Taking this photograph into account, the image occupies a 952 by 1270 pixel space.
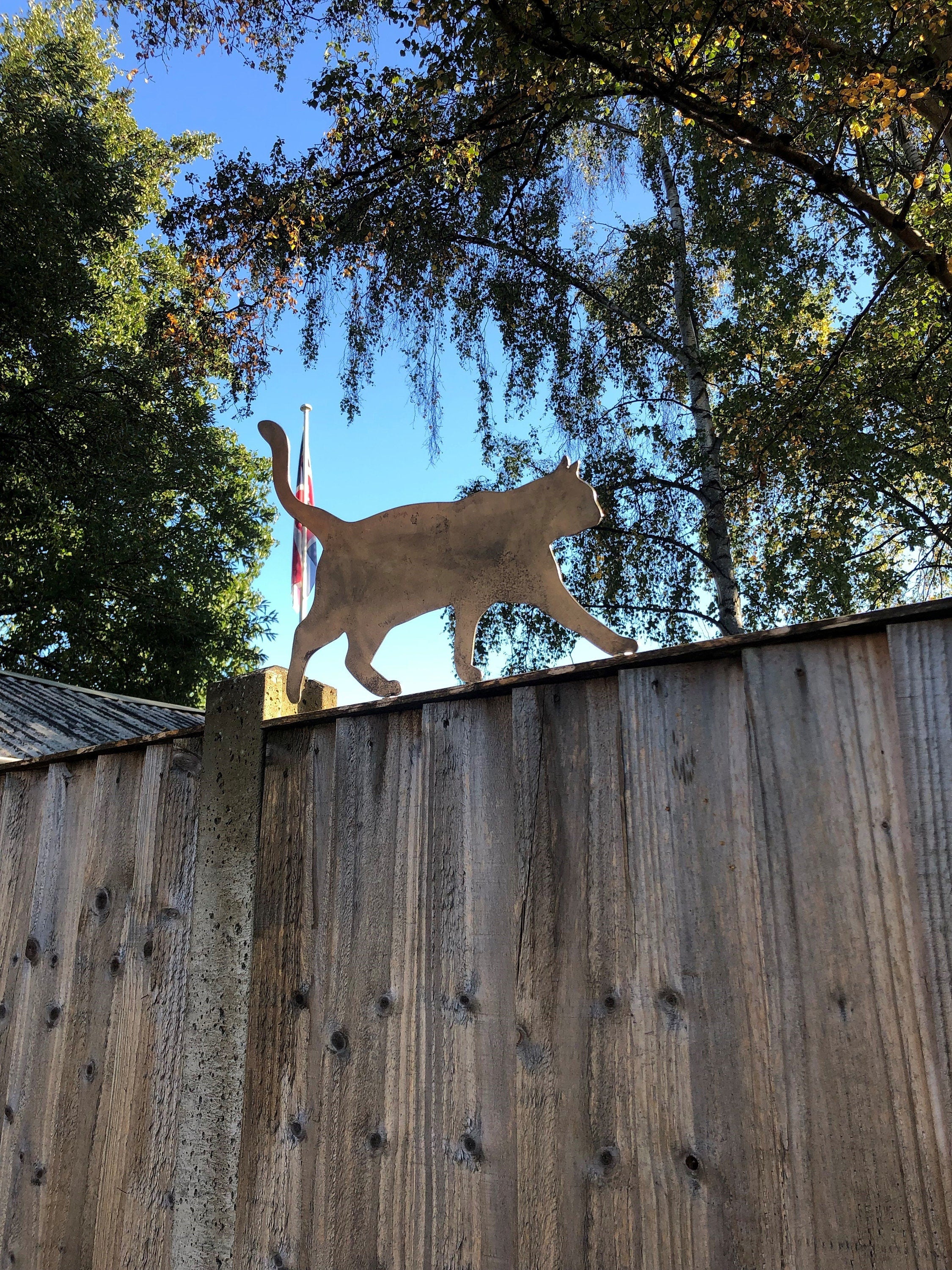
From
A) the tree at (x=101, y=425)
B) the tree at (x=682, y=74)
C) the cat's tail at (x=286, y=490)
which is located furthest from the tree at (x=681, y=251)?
the cat's tail at (x=286, y=490)

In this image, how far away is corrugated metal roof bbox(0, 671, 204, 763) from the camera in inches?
185

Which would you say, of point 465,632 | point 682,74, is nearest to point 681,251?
point 682,74

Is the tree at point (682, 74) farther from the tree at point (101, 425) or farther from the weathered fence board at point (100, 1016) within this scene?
the weathered fence board at point (100, 1016)

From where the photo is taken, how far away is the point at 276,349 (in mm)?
7395

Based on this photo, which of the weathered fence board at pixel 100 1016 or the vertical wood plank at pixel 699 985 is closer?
the vertical wood plank at pixel 699 985

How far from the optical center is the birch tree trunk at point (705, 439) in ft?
28.3

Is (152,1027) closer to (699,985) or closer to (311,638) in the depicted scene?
(311,638)

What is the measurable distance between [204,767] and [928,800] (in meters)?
1.50

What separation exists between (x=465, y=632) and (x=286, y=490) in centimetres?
67

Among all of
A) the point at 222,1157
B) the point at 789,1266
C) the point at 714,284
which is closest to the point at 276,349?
the point at 714,284

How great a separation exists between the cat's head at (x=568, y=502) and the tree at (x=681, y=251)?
4463mm

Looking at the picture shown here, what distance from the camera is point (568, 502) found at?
184cm

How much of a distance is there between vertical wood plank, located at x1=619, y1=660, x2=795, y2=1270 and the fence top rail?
3 cm

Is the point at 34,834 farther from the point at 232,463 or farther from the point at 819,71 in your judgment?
the point at 232,463
